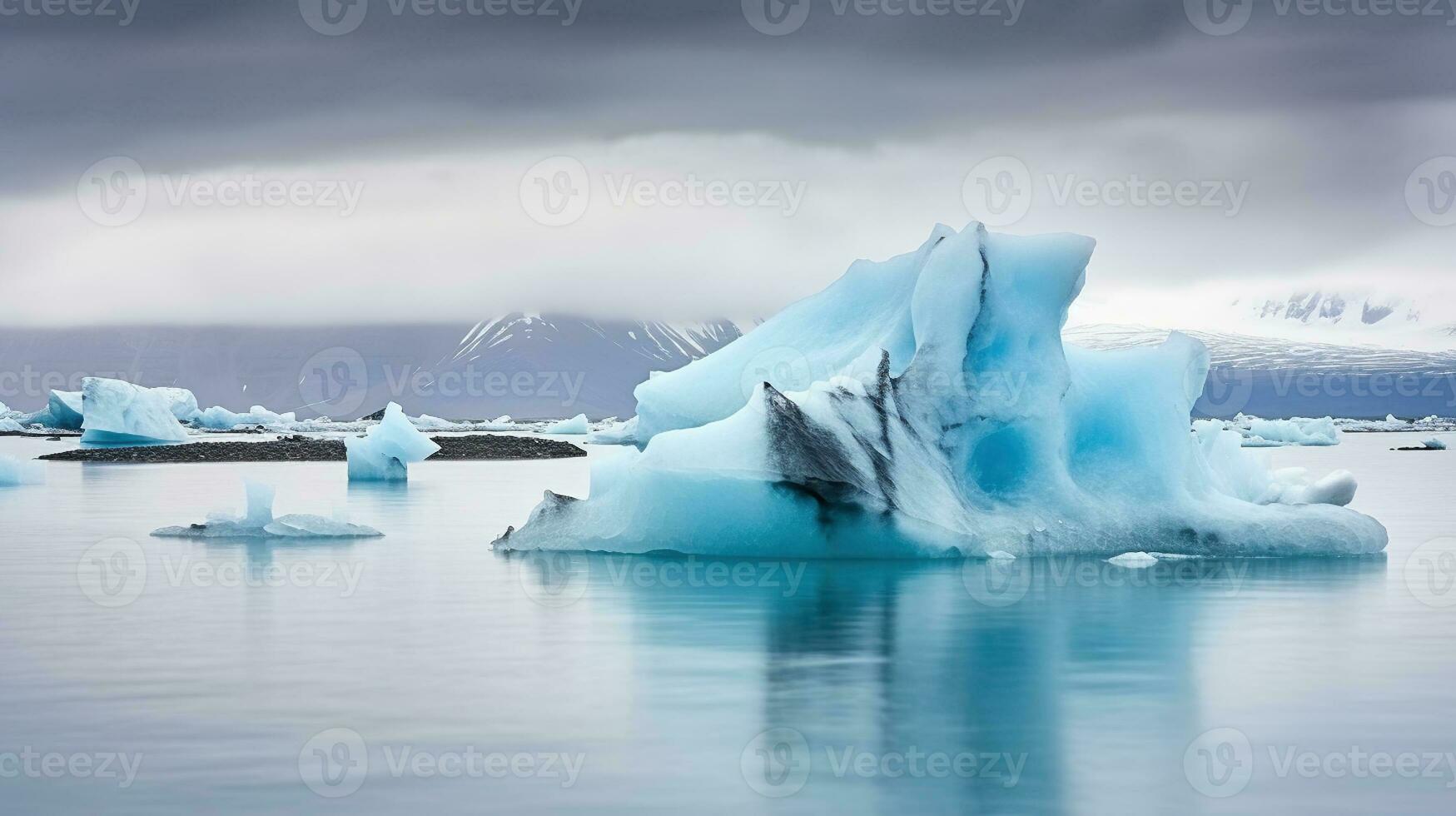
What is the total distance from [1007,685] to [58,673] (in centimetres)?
541

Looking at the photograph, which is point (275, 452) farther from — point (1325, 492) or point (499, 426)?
point (499, 426)

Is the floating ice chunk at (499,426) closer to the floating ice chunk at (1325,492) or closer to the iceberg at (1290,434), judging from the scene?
the iceberg at (1290,434)

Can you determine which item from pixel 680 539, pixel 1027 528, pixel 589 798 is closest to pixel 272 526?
pixel 680 539

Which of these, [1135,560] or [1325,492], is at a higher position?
[1325,492]

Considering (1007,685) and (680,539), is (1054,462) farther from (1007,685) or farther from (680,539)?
(1007,685)

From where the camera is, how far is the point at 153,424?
60531 mm

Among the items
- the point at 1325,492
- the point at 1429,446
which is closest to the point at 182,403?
the point at 1429,446

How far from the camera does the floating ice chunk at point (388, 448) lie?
112 feet

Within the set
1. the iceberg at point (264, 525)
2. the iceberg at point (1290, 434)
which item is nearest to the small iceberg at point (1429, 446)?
the iceberg at point (1290, 434)

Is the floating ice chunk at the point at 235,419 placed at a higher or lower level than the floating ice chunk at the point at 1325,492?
higher

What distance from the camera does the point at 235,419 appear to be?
308 ft

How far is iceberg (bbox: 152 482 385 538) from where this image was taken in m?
19.0

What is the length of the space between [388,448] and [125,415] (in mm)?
27951

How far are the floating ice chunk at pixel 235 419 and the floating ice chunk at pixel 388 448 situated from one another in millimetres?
58300
